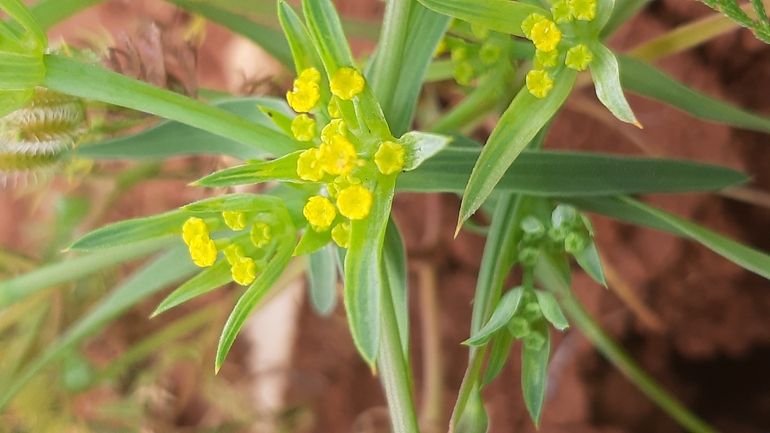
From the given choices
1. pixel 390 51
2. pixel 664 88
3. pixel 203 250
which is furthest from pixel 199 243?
pixel 664 88

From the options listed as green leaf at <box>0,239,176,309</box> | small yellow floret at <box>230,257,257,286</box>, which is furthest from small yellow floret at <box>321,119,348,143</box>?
green leaf at <box>0,239,176,309</box>

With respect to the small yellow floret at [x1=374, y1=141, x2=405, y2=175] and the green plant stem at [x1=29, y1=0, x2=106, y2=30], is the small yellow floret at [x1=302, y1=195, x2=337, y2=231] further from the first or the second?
the green plant stem at [x1=29, y1=0, x2=106, y2=30]

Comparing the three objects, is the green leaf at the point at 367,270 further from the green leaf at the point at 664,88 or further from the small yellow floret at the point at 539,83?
the green leaf at the point at 664,88

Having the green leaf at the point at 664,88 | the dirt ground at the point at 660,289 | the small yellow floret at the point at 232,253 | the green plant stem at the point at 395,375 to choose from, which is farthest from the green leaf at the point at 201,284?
the dirt ground at the point at 660,289

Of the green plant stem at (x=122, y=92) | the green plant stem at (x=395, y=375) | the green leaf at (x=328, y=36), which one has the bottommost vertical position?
the green plant stem at (x=395, y=375)

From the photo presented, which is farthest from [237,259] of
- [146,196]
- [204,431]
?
[146,196]

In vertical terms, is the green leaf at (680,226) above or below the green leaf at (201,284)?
above
